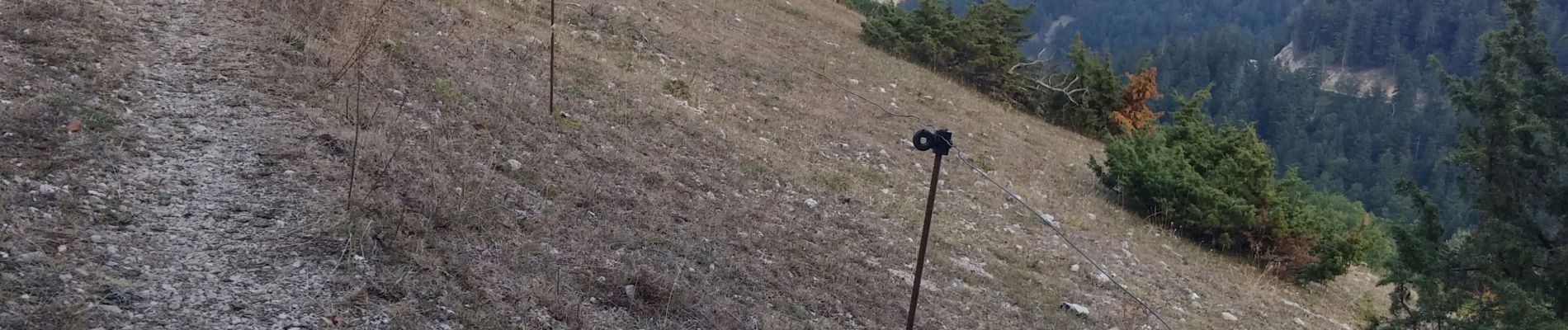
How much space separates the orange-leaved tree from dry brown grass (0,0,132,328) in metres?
16.5

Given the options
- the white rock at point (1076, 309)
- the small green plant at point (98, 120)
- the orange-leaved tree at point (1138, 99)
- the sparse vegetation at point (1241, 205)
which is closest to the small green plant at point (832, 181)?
the white rock at point (1076, 309)

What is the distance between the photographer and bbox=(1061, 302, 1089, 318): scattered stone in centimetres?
668

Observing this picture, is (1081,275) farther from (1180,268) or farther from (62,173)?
(62,173)

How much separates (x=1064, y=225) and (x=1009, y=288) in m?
2.92

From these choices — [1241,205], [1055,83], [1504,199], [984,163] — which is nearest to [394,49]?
[984,163]

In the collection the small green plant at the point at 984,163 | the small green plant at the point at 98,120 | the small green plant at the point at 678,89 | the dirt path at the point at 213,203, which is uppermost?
the small green plant at the point at 98,120

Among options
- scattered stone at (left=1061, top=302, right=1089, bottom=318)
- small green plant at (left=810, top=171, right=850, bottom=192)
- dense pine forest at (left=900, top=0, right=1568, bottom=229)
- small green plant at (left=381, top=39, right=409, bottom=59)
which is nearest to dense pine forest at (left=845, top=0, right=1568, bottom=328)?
scattered stone at (left=1061, top=302, right=1089, bottom=318)

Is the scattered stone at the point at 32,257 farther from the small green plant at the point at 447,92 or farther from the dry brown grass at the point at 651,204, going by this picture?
the small green plant at the point at 447,92

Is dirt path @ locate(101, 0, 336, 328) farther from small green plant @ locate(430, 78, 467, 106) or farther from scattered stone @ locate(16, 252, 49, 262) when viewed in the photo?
small green plant @ locate(430, 78, 467, 106)

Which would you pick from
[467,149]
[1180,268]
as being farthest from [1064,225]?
[467,149]

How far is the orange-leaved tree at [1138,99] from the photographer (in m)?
19.3

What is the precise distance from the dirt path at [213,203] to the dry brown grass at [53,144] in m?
0.13

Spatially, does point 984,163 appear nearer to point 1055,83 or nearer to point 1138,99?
point 1055,83

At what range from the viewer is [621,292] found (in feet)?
16.0
